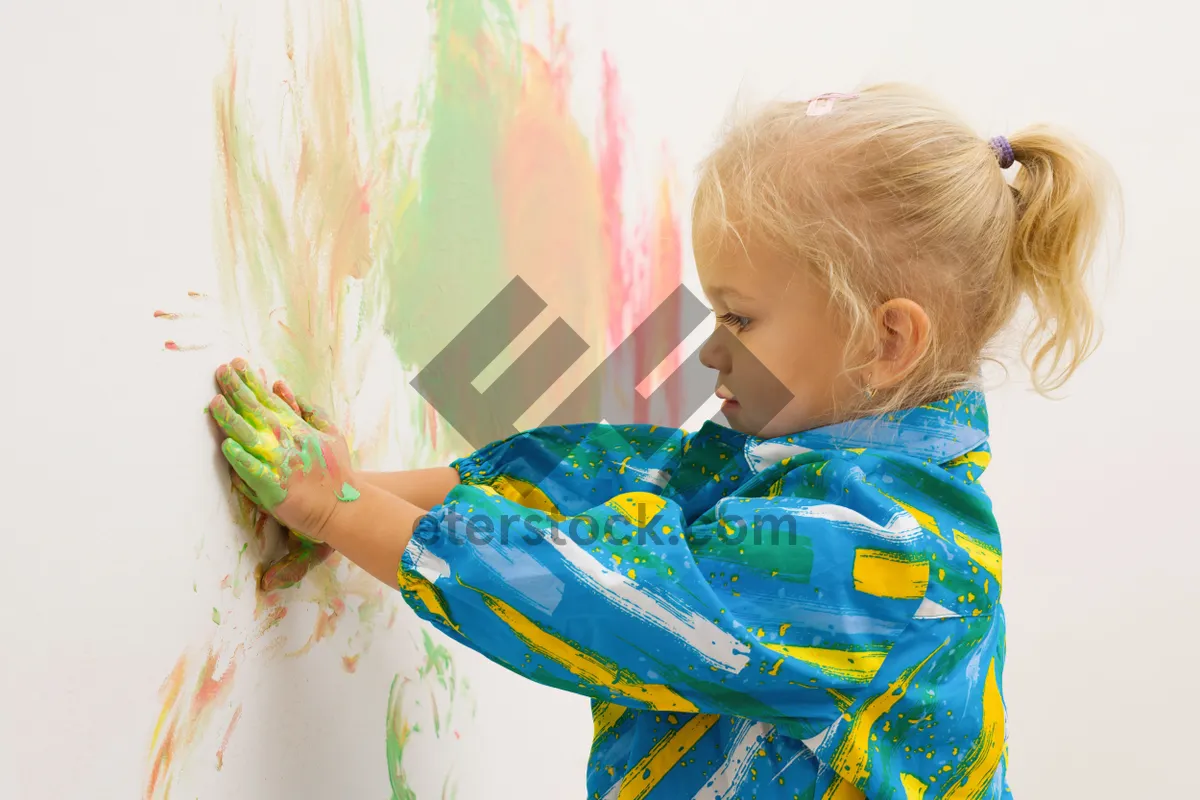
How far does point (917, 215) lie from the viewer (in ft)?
2.20

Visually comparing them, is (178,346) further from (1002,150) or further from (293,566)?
(1002,150)

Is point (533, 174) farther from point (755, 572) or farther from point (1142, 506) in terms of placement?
point (1142, 506)

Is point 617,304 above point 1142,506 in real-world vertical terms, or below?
above

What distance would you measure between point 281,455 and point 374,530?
0.07 meters

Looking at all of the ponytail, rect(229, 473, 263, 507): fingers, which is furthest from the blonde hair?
rect(229, 473, 263, 507): fingers

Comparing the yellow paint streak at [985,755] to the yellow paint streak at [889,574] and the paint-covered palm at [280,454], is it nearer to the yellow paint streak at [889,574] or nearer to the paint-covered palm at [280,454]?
the yellow paint streak at [889,574]

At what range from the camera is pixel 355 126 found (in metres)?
0.68

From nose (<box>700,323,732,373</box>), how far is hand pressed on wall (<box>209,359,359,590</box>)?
0.84 feet

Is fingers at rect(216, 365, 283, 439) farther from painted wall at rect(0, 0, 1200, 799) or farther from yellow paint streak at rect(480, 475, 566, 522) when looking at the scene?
yellow paint streak at rect(480, 475, 566, 522)

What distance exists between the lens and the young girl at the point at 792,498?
1.81 feet

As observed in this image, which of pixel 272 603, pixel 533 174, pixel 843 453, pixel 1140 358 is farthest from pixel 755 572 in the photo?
pixel 1140 358

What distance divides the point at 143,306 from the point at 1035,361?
579 millimetres

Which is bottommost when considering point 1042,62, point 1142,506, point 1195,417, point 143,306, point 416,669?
point 1142,506

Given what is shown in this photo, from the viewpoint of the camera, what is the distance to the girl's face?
2.21ft
